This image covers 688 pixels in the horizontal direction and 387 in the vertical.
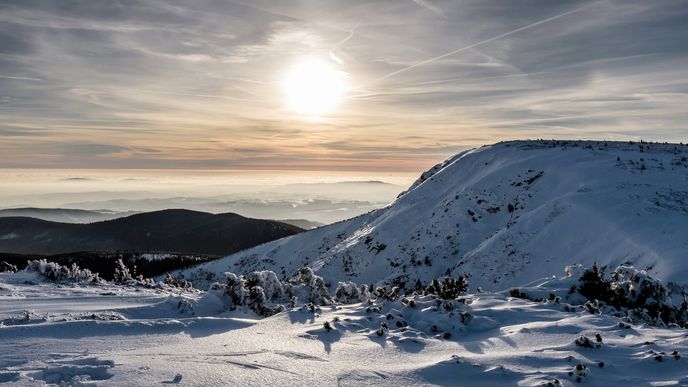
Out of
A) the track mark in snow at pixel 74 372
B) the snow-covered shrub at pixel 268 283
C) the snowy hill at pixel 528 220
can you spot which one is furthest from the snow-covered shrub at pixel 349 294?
the snowy hill at pixel 528 220

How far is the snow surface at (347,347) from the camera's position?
5.97 meters

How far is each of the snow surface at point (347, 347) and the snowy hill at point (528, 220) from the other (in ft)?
32.4

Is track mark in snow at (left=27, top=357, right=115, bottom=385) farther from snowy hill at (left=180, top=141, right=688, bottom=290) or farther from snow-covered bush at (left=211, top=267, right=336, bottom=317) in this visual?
snowy hill at (left=180, top=141, right=688, bottom=290)

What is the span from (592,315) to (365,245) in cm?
2824

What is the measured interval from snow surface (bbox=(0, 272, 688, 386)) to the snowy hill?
989 centimetres

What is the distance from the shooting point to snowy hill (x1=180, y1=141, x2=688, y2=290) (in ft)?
68.8

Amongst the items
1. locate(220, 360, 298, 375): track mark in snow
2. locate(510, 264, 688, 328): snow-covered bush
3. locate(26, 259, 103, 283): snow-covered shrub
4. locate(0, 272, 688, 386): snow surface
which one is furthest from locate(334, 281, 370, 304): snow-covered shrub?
locate(26, 259, 103, 283): snow-covered shrub

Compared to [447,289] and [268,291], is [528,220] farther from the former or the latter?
[268,291]

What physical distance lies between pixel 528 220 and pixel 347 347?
74.3 feet

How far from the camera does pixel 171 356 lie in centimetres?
692

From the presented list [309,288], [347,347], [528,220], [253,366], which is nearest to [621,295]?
[347,347]

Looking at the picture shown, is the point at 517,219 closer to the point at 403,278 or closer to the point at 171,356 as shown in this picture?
the point at 403,278

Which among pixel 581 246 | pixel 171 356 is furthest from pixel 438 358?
pixel 581 246

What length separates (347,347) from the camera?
7855 mm
